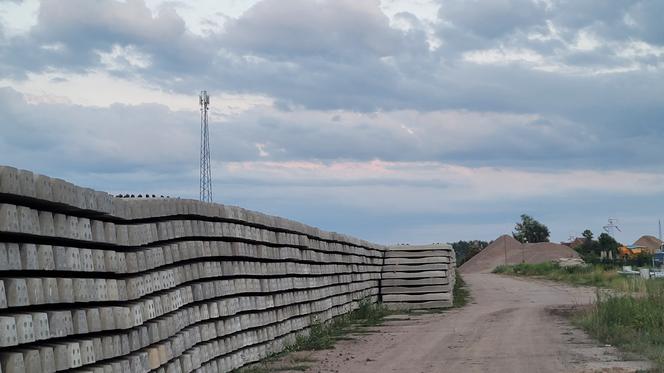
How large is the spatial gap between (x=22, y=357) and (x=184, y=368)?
351 cm

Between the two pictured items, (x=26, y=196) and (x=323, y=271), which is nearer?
(x=26, y=196)

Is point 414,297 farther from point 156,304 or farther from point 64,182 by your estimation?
point 64,182

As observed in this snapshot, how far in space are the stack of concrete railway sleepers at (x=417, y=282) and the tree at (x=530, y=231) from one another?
92039mm

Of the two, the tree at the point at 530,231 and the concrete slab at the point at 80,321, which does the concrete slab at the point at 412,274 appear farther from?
the tree at the point at 530,231

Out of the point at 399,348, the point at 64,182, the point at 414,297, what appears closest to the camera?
the point at 64,182

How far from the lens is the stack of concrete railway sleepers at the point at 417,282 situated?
2272cm

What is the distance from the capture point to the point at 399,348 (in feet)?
45.4

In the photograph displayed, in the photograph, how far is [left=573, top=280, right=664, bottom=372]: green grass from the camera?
13.2 m

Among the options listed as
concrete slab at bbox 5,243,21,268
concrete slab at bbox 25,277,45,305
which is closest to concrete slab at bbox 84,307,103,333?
concrete slab at bbox 25,277,45,305

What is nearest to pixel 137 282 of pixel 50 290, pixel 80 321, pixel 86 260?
pixel 86 260

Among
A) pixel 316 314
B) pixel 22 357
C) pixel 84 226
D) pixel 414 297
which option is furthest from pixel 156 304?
pixel 414 297

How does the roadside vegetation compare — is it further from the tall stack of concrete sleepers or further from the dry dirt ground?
the tall stack of concrete sleepers

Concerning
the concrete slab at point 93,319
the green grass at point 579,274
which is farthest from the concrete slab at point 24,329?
the green grass at point 579,274

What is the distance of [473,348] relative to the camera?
13.5 metres
